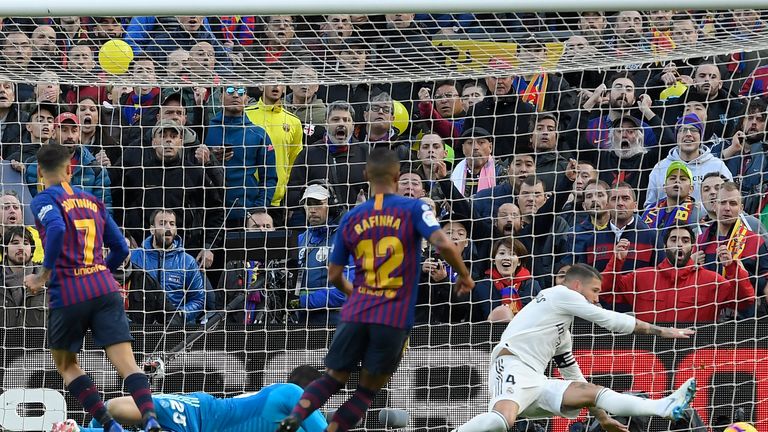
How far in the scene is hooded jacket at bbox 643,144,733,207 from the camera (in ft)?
36.4

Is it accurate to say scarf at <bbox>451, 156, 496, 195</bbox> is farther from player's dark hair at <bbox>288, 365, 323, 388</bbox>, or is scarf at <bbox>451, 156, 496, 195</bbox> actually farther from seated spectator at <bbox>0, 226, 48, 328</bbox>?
seated spectator at <bbox>0, 226, 48, 328</bbox>

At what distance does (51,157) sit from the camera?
8430 mm

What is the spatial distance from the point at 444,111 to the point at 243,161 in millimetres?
1783

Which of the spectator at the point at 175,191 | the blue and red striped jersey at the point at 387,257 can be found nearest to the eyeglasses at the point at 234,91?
the spectator at the point at 175,191

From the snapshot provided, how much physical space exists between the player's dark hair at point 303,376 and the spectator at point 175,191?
2.01 metres

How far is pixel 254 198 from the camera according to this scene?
38.0 ft

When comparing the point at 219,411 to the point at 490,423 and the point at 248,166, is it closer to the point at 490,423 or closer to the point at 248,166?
the point at 490,423

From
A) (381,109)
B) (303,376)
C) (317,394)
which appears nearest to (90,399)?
(317,394)

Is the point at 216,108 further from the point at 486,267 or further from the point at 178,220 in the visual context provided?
the point at 486,267

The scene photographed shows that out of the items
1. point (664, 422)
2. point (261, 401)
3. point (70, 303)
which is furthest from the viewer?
point (664, 422)

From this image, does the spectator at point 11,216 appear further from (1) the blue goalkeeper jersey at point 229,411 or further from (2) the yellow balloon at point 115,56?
(1) the blue goalkeeper jersey at point 229,411

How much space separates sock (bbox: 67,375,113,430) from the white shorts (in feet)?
8.24

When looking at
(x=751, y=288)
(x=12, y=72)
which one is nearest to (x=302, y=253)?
(x=12, y=72)

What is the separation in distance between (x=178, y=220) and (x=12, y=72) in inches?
69.3
